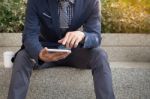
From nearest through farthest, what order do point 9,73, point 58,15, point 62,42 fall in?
point 62,42
point 58,15
point 9,73

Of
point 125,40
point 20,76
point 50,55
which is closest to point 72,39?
point 50,55

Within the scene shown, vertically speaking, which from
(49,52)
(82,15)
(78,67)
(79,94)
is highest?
(82,15)

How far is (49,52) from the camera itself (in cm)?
331

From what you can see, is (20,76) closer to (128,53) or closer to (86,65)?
(86,65)

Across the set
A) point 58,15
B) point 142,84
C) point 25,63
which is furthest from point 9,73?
point 142,84

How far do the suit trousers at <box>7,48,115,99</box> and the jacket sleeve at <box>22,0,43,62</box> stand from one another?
73 mm

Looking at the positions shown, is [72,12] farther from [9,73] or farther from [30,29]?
[9,73]

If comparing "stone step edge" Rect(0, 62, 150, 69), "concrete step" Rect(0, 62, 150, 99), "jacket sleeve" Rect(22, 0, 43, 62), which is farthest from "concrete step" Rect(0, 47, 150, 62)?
"jacket sleeve" Rect(22, 0, 43, 62)

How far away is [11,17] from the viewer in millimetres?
4414

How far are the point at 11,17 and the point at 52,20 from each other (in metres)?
1.00

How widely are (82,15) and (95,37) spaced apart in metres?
0.26

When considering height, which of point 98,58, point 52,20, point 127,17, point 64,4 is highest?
point 64,4

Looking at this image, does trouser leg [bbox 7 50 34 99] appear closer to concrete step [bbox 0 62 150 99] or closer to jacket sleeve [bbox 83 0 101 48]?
concrete step [bbox 0 62 150 99]

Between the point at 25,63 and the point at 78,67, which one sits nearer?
the point at 25,63
